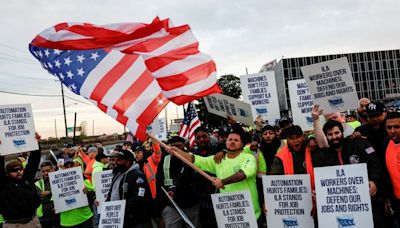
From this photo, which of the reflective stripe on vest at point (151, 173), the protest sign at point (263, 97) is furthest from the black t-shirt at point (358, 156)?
the protest sign at point (263, 97)

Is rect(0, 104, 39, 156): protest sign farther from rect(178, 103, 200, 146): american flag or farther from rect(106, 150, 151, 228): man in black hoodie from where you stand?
rect(178, 103, 200, 146): american flag

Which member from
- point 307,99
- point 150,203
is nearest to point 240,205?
point 150,203

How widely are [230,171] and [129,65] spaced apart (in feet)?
7.12

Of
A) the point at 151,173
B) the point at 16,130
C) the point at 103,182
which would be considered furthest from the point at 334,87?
the point at 16,130

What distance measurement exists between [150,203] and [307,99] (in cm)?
380

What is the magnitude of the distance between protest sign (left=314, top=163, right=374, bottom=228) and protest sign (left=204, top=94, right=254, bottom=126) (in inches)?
112

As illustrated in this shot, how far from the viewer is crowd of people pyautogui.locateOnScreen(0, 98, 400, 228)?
5355 millimetres

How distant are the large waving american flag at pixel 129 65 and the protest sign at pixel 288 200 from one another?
188cm

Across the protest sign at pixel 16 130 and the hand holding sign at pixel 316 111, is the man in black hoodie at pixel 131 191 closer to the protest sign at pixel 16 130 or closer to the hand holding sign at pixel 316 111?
the protest sign at pixel 16 130

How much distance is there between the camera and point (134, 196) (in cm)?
663

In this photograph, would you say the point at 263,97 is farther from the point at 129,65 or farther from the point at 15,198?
the point at 15,198

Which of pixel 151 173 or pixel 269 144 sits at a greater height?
pixel 269 144

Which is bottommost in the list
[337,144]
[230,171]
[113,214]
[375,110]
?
[113,214]

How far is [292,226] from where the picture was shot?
18.1ft
